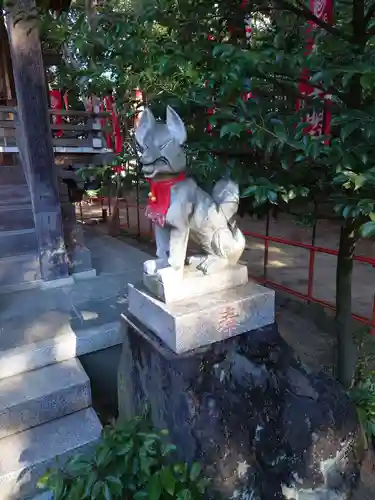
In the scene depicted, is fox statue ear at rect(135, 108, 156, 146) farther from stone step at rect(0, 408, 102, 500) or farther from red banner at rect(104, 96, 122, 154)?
red banner at rect(104, 96, 122, 154)

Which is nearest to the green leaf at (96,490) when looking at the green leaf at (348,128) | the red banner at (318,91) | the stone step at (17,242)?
the green leaf at (348,128)

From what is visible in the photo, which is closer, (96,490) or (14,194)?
(96,490)

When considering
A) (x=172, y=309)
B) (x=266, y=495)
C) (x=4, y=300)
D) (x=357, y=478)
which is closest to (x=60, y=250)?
(x=4, y=300)

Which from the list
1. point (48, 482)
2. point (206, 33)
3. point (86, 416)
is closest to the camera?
point (48, 482)

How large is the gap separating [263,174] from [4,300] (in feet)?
10.4

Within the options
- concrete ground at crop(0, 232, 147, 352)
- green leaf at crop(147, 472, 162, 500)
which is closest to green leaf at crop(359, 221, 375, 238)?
green leaf at crop(147, 472, 162, 500)

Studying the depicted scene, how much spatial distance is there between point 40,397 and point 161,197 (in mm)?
1611

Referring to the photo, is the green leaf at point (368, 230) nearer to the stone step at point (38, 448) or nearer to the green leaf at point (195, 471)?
the green leaf at point (195, 471)

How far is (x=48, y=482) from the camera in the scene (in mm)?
1821

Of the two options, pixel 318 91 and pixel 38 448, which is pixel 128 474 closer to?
pixel 38 448

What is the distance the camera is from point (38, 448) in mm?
2324

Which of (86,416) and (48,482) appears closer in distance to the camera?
(48,482)

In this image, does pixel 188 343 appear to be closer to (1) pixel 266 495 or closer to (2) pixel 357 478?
(1) pixel 266 495

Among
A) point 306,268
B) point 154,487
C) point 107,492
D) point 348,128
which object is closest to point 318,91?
point 348,128
